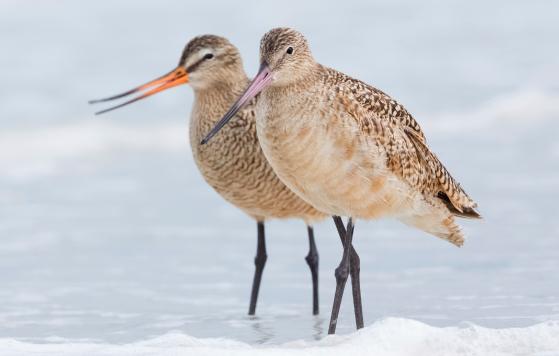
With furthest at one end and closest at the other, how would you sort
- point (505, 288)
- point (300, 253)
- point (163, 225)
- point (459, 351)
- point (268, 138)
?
point (163, 225) < point (300, 253) < point (505, 288) < point (268, 138) < point (459, 351)

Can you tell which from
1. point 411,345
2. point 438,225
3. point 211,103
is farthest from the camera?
point 211,103

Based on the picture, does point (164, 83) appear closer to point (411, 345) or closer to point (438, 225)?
point (438, 225)

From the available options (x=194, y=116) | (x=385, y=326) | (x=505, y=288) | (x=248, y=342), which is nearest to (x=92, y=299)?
(x=194, y=116)

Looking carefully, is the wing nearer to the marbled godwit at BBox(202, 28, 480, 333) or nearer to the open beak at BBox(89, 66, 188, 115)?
the marbled godwit at BBox(202, 28, 480, 333)

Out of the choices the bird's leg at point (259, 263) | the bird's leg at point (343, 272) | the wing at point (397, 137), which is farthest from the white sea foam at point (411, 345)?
the bird's leg at point (259, 263)

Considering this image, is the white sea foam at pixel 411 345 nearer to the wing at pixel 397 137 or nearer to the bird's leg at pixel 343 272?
the bird's leg at pixel 343 272

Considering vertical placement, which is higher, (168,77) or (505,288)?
(168,77)

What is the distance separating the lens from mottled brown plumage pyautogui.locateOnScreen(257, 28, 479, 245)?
677 cm

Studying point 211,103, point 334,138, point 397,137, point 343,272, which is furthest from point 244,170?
point 334,138

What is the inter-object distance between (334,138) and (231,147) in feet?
5.55

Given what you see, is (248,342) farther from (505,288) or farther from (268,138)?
(505,288)

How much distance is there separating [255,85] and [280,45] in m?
0.27

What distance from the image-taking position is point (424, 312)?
27.0 ft

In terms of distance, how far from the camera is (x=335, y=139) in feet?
22.2
